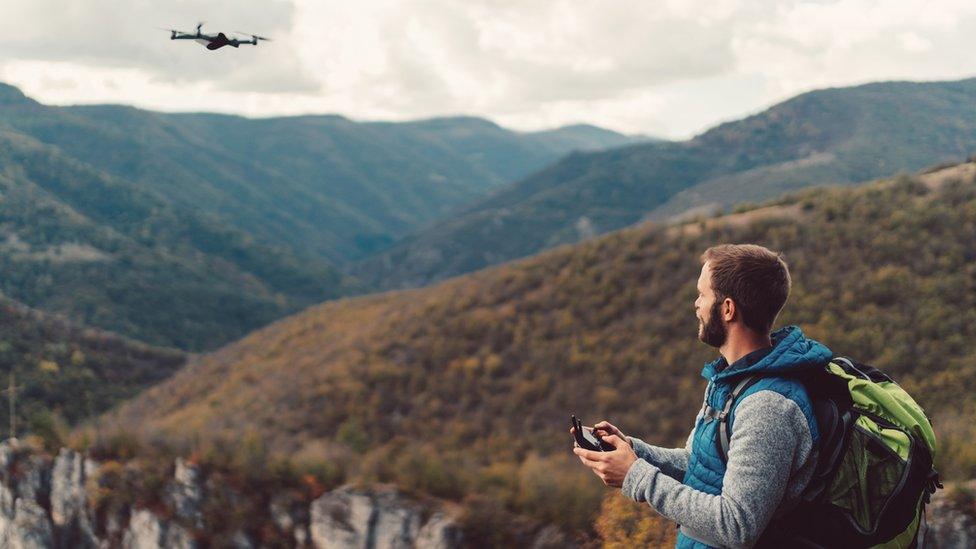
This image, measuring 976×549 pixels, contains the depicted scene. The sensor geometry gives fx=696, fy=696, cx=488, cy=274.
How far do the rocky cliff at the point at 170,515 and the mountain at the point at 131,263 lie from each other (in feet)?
322

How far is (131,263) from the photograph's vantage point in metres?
136

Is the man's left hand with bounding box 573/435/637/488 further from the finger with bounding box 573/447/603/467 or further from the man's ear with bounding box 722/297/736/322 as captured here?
the man's ear with bounding box 722/297/736/322

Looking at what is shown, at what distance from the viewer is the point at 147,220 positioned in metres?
A: 175

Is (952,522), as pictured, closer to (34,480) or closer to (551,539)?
(551,539)

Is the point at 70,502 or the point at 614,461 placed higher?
the point at 614,461

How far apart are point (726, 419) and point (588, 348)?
2114 cm

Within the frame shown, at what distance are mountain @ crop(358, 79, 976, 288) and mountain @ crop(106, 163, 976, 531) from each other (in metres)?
81.0

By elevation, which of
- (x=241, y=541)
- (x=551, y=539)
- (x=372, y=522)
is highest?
(x=551, y=539)

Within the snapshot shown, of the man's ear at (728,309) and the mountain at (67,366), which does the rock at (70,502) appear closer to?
the man's ear at (728,309)

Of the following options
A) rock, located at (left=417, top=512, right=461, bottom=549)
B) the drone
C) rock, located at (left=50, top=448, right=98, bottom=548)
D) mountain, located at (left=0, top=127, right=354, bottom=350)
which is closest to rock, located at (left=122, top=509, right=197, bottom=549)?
rock, located at (left=50, top=448, right=98, bottom=548)

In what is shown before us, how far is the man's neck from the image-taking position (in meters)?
2.56

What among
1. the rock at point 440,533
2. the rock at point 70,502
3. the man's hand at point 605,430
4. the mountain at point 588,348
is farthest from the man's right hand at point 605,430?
the rock at point 70,502

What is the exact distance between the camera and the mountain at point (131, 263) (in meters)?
114

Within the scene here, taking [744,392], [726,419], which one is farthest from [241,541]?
[744,392]
